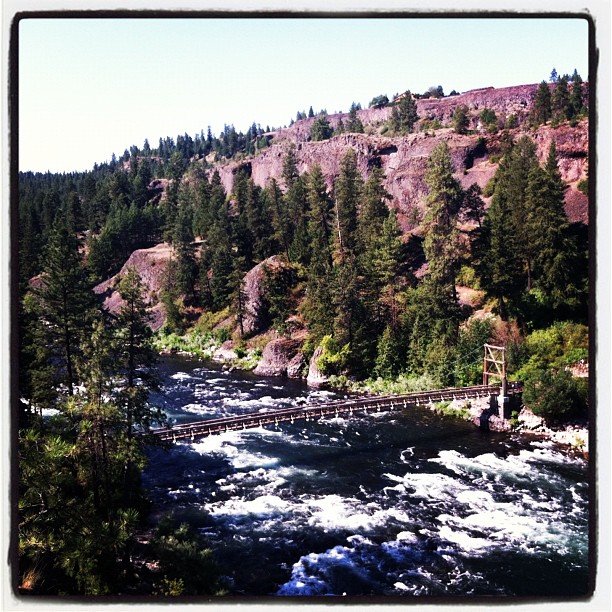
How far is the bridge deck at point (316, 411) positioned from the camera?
821 inches

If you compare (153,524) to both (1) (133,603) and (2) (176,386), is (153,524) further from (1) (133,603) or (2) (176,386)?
(2) (176,386)

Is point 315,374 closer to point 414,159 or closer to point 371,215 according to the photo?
point 371,215

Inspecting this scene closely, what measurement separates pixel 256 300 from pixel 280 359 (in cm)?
904

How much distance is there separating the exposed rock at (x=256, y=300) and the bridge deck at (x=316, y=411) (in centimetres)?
2008

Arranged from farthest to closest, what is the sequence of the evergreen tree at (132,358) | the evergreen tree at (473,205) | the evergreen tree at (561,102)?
the evergreen tree at (561,102) → the evergreen tree at (473,205) → the evergreen tree at (132,358)

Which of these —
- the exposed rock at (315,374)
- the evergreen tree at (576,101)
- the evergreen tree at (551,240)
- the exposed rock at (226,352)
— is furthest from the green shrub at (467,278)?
the exposed rock at (226,352)

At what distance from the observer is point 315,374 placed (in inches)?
1391

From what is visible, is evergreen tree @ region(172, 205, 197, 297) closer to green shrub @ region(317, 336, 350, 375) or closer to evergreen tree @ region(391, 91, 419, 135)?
green shrub @ region(317, 336, 350, 375)

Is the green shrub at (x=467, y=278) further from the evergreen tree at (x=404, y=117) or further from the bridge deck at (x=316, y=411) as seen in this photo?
the evergreen tree at (x=404, y=117)

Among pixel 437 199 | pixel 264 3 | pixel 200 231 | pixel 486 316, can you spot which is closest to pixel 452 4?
pixel 264 3

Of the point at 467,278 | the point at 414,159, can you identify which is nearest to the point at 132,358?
the point at 467,278

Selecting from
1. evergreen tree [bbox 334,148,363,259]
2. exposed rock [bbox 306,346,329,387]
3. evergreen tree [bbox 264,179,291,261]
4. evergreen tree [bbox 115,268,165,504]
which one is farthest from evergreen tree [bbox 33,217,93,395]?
evergreen tree [bbox 264,179,291,261]

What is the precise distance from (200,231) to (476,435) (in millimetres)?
43830

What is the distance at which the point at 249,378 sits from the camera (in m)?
36.7
